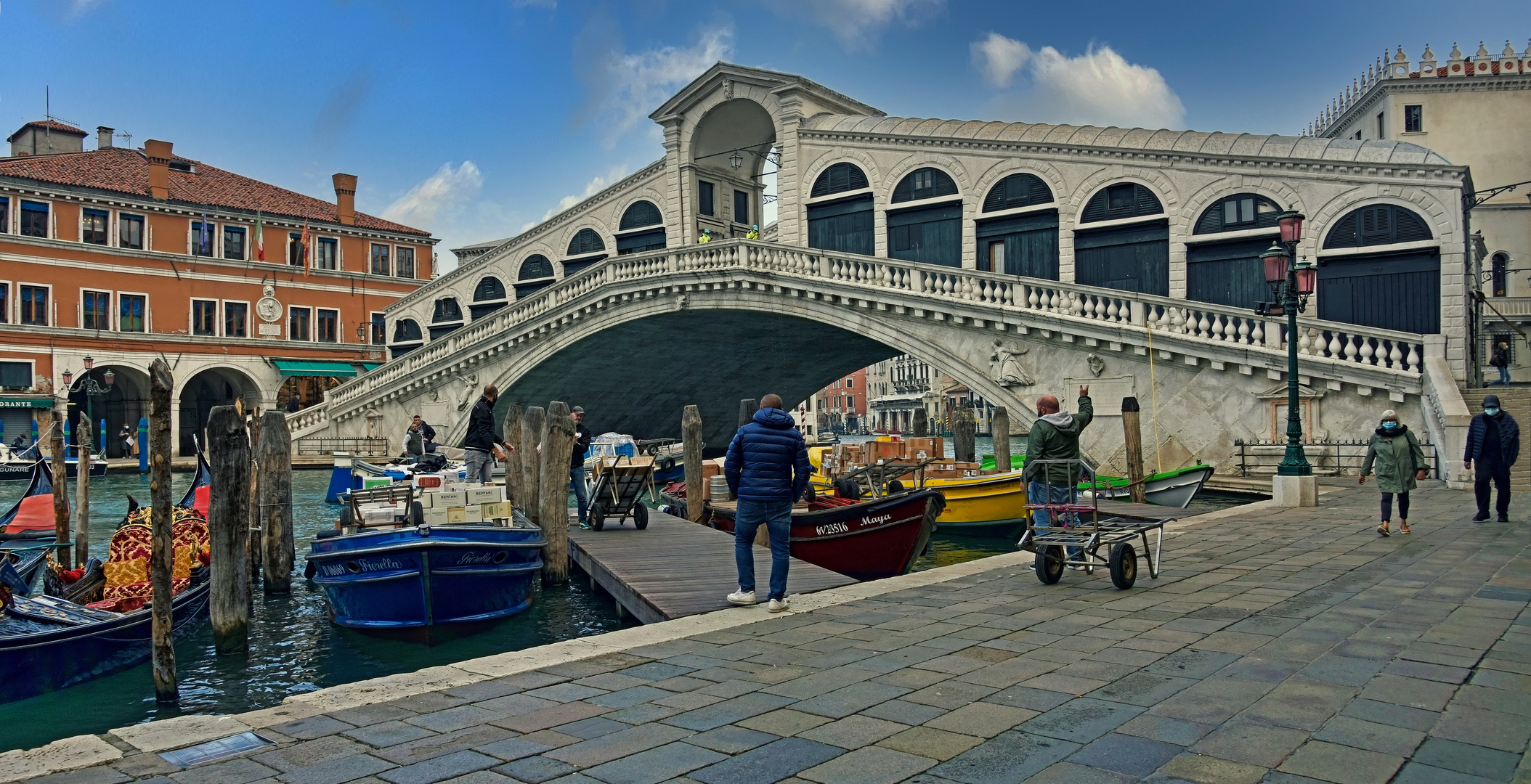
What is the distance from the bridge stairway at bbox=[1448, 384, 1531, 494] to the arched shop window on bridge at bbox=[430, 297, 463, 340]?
28.5 metres

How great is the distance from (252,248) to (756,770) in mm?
37364

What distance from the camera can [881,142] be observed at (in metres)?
24.6

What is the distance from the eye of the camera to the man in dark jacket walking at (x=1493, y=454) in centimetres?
1030

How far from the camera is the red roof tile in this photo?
31.8 metres

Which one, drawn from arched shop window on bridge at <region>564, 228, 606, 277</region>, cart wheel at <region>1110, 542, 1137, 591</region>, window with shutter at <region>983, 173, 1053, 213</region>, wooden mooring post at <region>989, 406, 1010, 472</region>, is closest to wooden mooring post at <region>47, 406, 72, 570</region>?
cart wheel at <region>1110, 542, 1137, 591</region>

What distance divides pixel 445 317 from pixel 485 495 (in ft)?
87.6

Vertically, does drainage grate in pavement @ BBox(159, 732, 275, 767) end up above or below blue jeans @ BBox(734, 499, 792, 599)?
below

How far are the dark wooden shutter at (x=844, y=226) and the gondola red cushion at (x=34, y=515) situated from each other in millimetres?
16155

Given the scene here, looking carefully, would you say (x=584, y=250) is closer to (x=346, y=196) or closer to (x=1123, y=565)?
(x=346, y=196)

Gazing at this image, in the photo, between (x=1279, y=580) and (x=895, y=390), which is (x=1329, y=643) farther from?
(x=895, y=390)

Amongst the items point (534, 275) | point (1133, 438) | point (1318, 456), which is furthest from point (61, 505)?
point (534, 275)

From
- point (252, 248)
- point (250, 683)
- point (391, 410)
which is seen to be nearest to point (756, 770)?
point (250, 683)

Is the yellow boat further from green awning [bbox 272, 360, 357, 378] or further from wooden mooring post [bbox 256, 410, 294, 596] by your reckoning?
green awning [bbox 272, 360, 357, 378]

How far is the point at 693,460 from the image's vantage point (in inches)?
527
